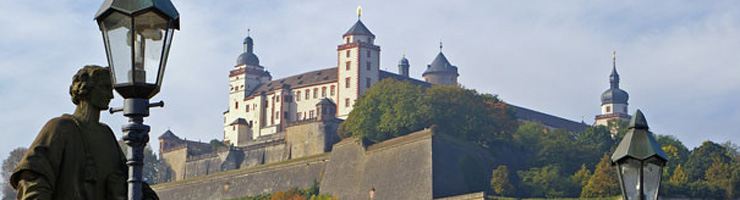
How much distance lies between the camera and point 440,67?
105312 mm

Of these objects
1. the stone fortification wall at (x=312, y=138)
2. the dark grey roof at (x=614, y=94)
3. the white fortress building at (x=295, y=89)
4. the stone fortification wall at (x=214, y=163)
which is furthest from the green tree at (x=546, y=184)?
the dark grey roof at (x=614, y=94)

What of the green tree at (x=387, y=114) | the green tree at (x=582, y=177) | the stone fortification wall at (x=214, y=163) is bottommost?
the green tree at (x=582, y=177)

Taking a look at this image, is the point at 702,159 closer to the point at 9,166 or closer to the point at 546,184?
the point at 546,184

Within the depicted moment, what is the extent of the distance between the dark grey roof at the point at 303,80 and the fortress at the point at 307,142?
103 millimetres

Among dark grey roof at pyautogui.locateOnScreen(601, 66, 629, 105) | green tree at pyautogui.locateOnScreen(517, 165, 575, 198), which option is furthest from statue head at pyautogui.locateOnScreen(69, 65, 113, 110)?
dark grey roof at pyautogui.locateOnScreen(601, 66, 629, 105)

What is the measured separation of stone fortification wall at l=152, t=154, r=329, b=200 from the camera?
252ft

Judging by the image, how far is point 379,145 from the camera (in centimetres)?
7050

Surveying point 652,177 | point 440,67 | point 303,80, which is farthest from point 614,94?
point 652,177

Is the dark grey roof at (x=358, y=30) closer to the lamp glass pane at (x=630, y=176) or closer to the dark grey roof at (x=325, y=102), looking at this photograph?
the dark grey roof at (x=325, y=102)

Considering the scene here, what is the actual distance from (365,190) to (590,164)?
1612cm

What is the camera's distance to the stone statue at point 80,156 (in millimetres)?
5434

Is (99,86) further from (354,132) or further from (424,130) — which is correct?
(354,132)

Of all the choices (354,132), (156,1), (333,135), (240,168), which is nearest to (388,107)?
(354,132)

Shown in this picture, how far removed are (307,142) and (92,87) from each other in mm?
78594
